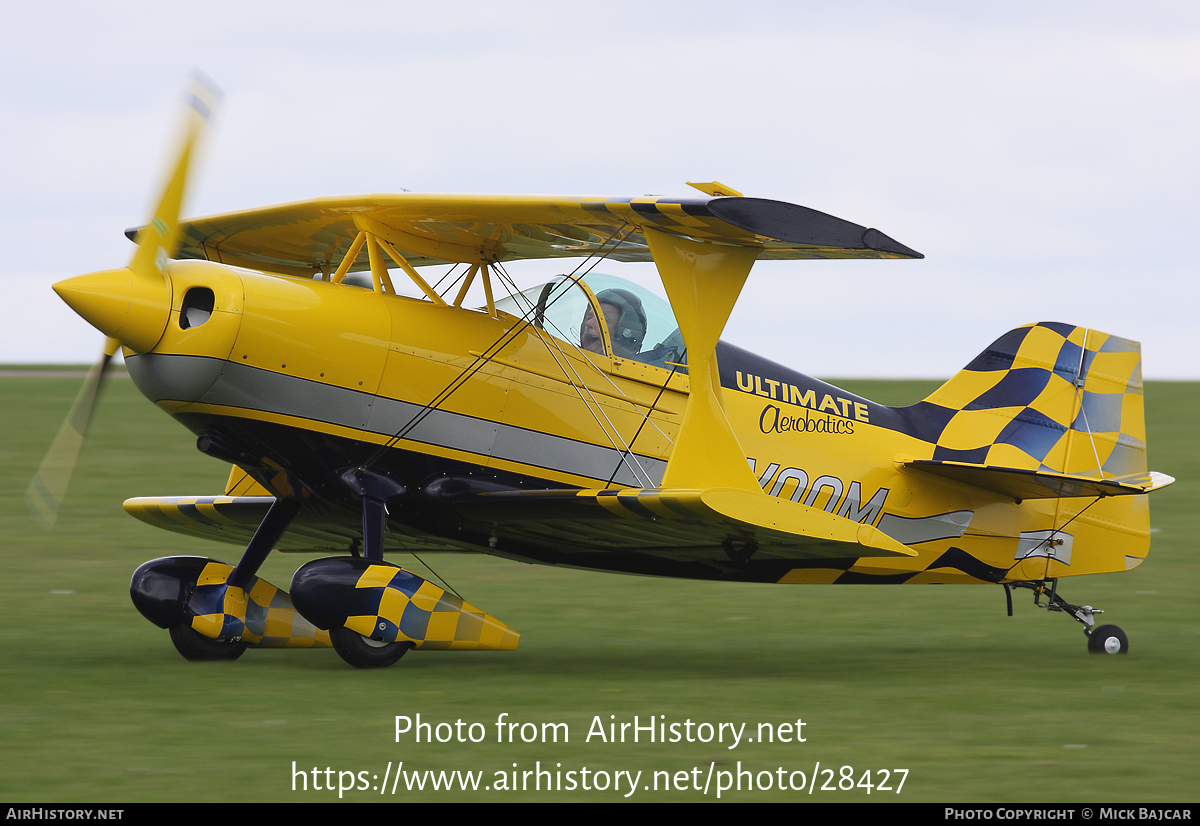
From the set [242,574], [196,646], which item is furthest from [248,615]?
[196,646]

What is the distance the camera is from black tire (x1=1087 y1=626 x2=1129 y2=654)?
406 inches

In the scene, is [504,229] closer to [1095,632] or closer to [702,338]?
[702,338]

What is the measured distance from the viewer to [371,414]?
29.0 feet

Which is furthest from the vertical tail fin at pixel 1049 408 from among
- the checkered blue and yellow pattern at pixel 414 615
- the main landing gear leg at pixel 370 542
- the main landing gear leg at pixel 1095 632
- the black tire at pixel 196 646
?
the black tire at pixel 196 646

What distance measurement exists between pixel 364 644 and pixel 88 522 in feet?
36.1

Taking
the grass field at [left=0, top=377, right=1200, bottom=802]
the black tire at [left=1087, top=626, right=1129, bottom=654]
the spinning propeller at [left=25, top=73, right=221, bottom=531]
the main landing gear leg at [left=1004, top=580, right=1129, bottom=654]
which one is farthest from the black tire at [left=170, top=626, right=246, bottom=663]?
the black tire at [left=1087, top=626, right=1129, bottom=654]

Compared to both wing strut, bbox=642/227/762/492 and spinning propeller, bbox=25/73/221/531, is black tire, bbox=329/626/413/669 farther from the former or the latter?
wing strut, bbox=642/227/762/492

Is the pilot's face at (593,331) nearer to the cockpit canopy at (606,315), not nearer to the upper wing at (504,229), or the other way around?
the cockpit canopy at (606,315)

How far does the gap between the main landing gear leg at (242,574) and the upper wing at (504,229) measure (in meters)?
2.09

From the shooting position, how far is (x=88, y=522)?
1827 cm

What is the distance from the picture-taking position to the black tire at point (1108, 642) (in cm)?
1032
